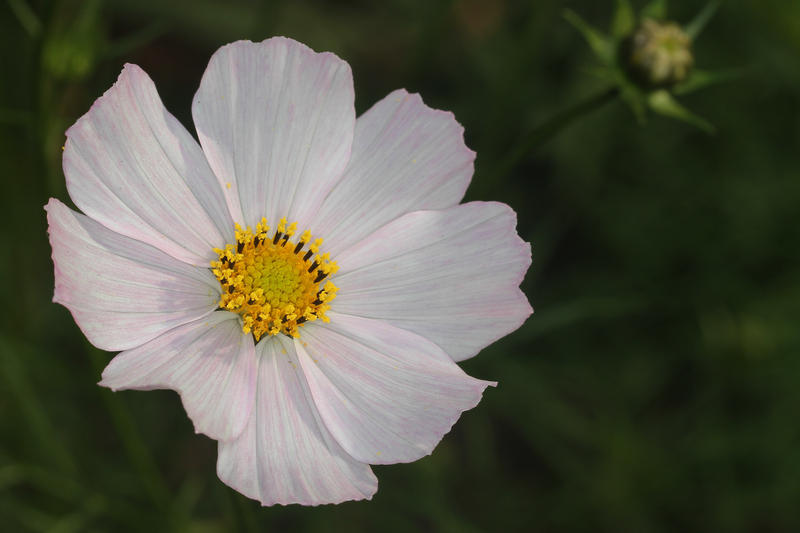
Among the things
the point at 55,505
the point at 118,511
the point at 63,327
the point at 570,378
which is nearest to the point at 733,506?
the point at 570,378

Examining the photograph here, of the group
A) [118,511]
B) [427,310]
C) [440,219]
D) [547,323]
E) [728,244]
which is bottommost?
[118,511]

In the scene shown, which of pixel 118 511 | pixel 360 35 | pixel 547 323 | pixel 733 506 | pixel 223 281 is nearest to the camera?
pixel 223 281

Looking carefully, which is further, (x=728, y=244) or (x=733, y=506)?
(x=728, y=244)

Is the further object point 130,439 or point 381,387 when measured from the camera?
point 130,439

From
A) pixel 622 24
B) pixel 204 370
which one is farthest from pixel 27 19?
pixel 622 24

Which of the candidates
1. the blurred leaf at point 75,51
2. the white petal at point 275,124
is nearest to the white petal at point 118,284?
the white petal at point 275,124

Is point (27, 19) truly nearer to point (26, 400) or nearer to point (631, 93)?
point (26, 400)

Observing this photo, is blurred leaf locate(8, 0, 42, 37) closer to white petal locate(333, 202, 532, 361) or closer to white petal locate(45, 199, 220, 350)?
white petal locate(45, 199, 220, 350)

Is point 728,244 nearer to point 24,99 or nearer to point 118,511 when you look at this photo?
point 118,511

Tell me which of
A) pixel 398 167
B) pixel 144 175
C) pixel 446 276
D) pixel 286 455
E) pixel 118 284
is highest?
pixel 398 167
